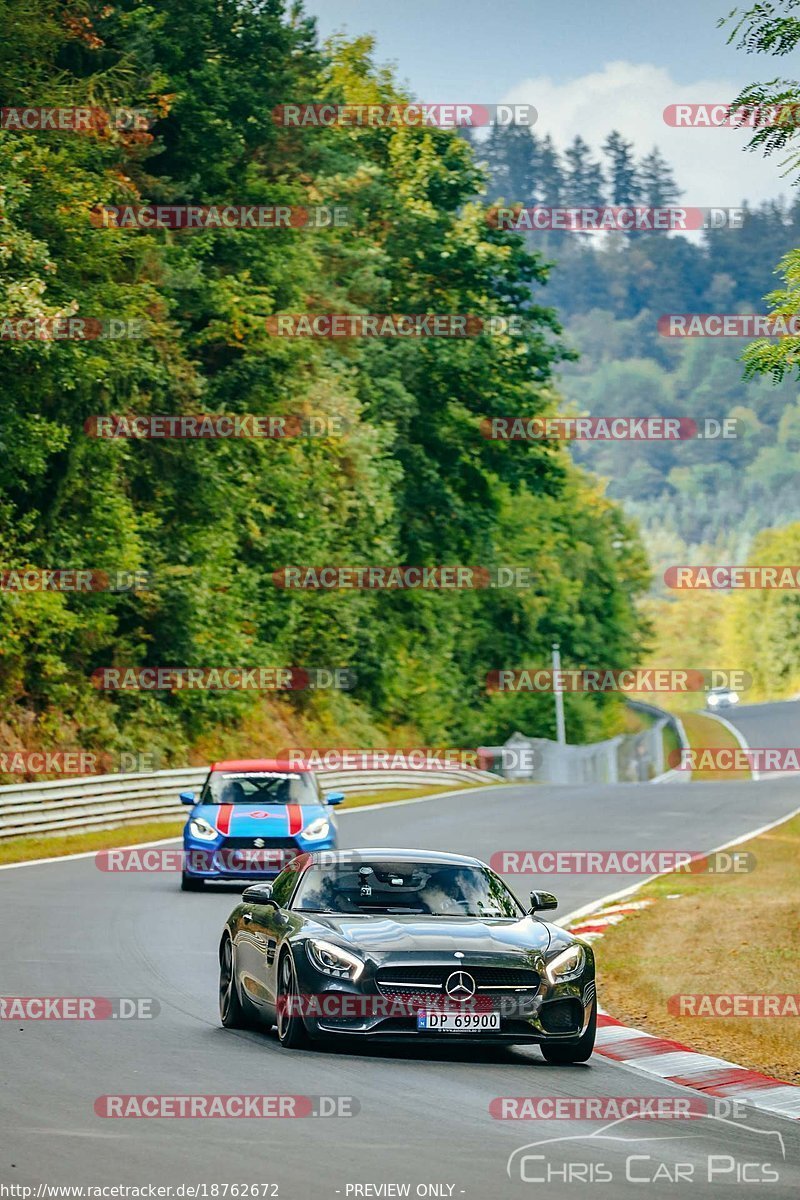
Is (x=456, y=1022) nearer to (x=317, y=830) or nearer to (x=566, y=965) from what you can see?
(x=566, y=965)

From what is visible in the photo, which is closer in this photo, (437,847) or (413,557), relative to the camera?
(437,847)

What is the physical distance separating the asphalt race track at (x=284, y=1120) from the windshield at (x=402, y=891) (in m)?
0.84

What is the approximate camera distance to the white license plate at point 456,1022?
416 inches

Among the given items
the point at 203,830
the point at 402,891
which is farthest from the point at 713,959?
the point at 203,830

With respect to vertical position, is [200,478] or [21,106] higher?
[21,106]

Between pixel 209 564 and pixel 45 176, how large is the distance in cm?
1193

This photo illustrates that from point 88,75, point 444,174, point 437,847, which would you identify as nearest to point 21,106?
point 88,75

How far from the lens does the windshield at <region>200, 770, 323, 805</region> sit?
2362 centimetres

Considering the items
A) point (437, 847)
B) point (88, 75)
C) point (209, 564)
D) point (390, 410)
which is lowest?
point (437, 847)

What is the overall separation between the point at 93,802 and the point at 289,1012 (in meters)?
23.4

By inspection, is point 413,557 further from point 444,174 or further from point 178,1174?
point 178,1174

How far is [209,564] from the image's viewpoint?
44500mm

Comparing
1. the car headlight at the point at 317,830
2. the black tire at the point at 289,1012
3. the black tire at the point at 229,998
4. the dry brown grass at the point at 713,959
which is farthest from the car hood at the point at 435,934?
the car headlight at the point at 317,830

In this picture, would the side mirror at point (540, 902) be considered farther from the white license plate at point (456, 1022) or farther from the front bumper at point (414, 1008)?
the white license plate at point (456, 1022)
